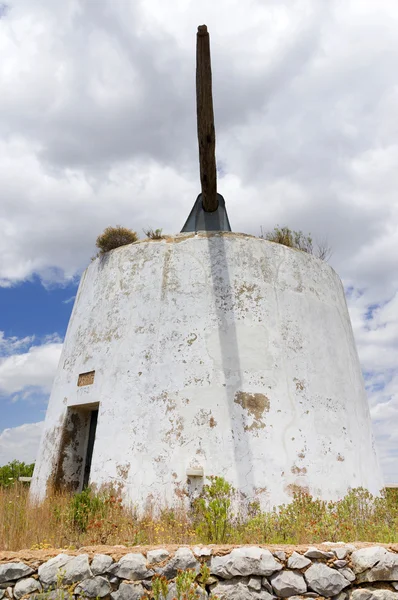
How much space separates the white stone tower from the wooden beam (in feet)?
0.12

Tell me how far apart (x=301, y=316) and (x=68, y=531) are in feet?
16.6

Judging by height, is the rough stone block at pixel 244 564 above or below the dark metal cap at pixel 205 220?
below

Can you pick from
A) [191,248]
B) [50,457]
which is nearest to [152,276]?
[191,248]

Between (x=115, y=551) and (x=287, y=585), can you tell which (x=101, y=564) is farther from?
(x=287, y=585)

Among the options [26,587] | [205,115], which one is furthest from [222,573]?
[205,115]

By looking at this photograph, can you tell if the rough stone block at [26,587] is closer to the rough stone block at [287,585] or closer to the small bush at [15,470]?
the rough stone block at [287,585]

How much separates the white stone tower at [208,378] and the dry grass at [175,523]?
33cm

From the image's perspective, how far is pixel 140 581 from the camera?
4609 millimetres

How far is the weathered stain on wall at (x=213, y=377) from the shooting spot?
723 centimetres

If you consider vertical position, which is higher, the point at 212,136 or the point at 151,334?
the point at 212,136

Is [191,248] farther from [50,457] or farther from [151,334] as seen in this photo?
[50,457]

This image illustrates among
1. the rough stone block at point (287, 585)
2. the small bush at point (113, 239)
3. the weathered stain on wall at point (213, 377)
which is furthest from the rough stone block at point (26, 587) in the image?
the small bush at point (113, 239)

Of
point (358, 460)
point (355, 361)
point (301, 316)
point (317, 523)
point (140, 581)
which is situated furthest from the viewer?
point (355, 361)

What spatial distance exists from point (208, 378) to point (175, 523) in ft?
7.25
